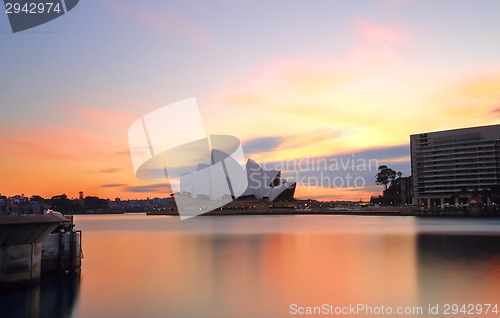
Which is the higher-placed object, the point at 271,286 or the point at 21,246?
the point at 21,246

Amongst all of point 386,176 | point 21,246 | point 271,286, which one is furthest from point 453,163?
point 21,246

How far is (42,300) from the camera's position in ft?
49.7

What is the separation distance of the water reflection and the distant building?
113m

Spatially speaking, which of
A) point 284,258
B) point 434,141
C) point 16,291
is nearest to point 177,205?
point 434,141

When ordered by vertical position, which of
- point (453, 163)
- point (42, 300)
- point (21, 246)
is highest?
point (453, 163)

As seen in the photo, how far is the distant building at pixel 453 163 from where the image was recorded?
12119 cm

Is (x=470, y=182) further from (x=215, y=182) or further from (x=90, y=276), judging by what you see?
(x=90, y=276)

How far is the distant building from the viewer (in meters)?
121

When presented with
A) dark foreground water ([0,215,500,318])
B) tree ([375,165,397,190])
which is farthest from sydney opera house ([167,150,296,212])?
dark foreground water ([0,215,500,318])

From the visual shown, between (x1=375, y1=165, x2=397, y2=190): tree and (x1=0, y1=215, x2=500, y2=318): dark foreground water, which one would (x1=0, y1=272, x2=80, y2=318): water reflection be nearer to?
(x1=0, y1=215, x2=500, y2=318): dark foreground water

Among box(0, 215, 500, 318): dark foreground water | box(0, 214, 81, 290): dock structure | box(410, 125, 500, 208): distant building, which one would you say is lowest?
box(0, 215, 500, 318): dark foreground water

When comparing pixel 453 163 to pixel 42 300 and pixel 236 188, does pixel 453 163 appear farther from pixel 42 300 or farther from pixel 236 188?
pixel 42 300

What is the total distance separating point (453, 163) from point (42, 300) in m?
130

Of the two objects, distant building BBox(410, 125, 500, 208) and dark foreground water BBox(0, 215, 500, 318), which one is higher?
distant building BBox(410, 125, 500, 208)
